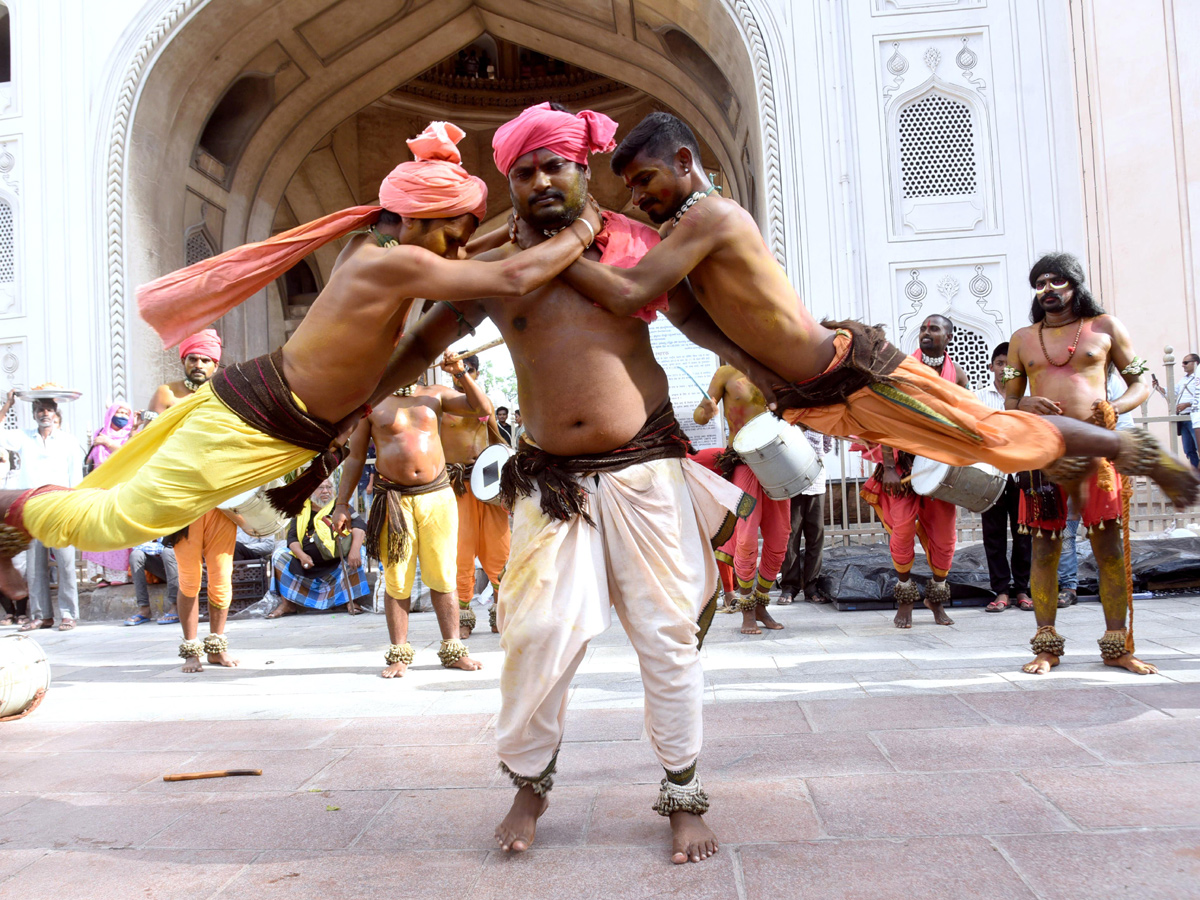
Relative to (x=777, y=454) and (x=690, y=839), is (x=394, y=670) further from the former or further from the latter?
(x=690, y=839)

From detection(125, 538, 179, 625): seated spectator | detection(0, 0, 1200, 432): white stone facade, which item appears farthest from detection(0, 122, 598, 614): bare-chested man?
detection(0, 0, 1200, 432): white stone facade

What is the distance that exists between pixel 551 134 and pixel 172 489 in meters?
1.54

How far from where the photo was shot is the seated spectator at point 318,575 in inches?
352

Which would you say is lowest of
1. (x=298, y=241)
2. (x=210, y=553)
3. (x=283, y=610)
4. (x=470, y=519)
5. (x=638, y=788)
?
(x=283, y=610)

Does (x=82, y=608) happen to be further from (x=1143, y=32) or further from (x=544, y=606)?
(x=1143, y=32)

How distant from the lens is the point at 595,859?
239 centimetres

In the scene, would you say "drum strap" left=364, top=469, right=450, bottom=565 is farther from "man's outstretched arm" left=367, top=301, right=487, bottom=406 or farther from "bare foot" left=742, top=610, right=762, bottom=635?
"man's outstretched arm" left=367, top=301, right=487, bottom=406

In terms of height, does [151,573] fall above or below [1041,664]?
above

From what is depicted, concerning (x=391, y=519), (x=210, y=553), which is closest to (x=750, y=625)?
(x=391, y=519)

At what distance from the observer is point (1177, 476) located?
281 cm

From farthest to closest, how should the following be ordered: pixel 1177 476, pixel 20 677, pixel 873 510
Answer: pixel 873 510, pixel 20 677, pixel 1177 476

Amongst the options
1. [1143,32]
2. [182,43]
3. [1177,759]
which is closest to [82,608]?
[182,43]

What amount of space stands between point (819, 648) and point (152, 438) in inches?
152

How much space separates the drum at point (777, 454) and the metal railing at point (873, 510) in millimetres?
4329
